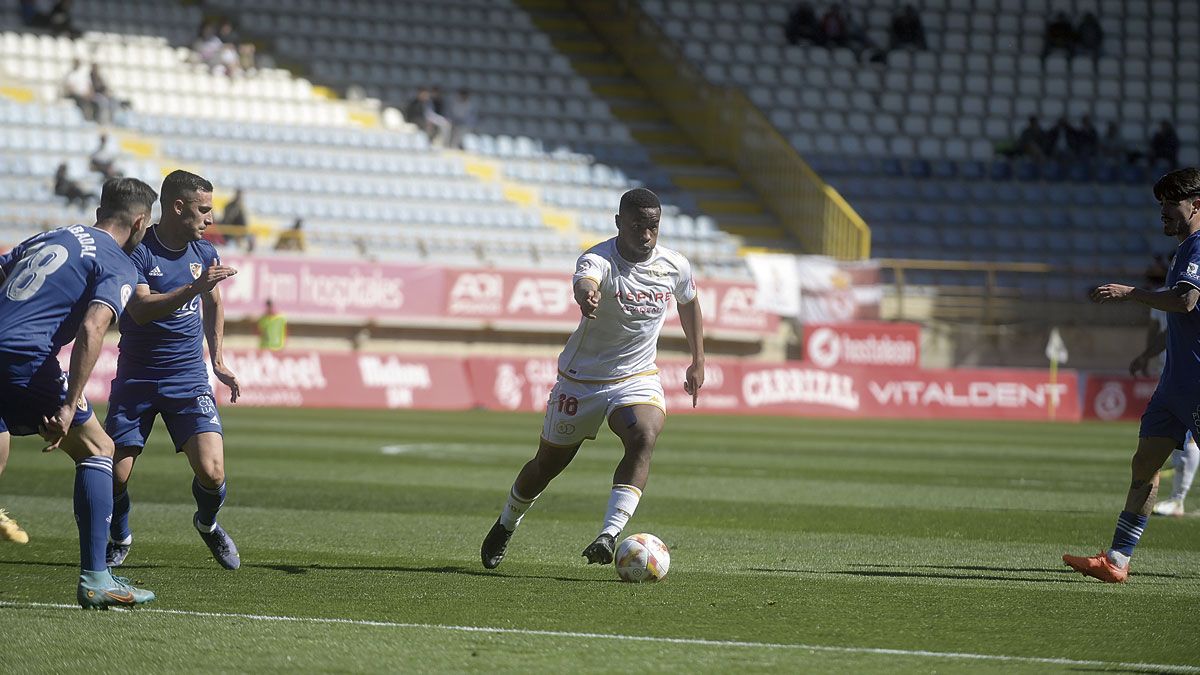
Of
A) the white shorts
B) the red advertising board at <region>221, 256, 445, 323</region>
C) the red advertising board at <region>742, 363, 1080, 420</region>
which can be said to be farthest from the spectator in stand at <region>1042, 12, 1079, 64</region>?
the white shorts

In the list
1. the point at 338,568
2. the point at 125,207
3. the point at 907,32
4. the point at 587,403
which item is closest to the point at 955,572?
the point at 587,403

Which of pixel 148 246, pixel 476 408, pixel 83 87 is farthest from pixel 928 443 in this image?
pixel 83 87

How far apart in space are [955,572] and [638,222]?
2751mm

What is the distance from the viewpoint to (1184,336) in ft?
27.3

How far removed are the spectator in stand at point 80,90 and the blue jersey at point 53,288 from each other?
25.2m

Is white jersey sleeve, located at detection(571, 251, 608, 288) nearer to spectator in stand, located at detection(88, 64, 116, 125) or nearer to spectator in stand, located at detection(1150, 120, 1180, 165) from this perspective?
spectator in stand, located at detection(88, 64, 116, 125)

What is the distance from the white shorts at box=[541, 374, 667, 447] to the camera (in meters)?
8.58

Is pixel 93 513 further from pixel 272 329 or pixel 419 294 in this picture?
pixel 419 294

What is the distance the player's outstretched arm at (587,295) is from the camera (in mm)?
7902

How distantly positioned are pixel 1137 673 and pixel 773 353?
2600 cm

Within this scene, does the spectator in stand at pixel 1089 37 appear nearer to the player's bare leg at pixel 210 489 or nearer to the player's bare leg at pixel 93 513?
the player's bare leg at pixel 210 489

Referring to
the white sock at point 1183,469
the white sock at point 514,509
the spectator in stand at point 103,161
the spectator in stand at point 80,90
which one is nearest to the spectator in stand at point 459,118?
the spectator in stand at point 80,90

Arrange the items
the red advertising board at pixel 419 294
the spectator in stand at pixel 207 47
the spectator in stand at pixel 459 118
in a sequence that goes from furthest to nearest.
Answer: the spectator in stand at pixel 459 118, the spectator in stand at pixel 207 47, the red advertising board at pixel 419 294

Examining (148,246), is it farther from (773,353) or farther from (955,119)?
(955,119)
